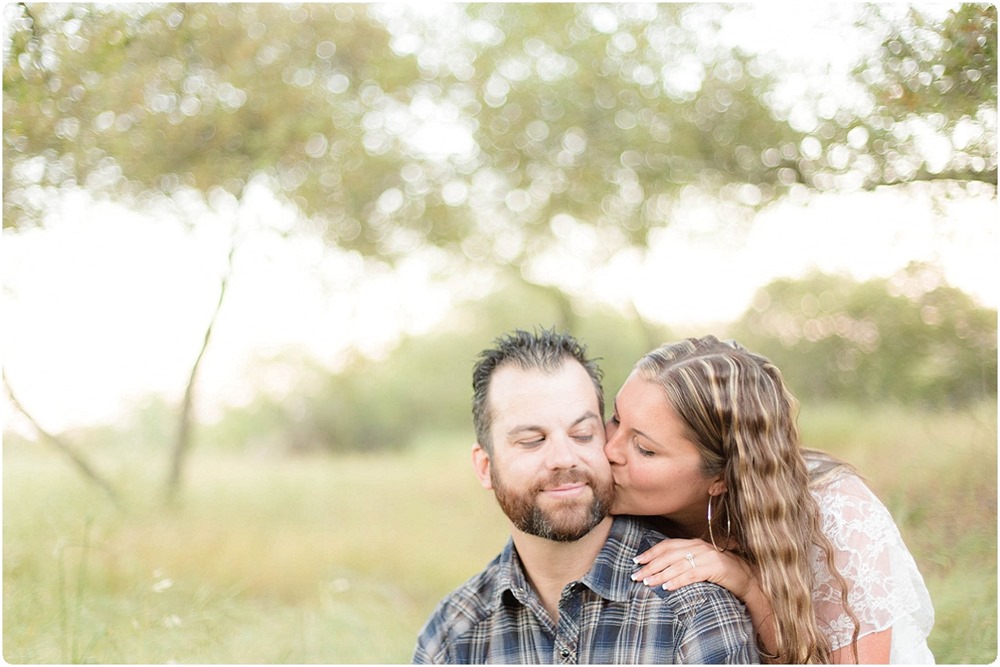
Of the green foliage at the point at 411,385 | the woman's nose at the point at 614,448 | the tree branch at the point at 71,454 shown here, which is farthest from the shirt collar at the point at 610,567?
the green foliage at the point at 411,385

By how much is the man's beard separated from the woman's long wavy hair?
12.2 inches

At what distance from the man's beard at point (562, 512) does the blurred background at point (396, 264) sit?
2.23 m

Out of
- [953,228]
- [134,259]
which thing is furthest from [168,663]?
[953,228]

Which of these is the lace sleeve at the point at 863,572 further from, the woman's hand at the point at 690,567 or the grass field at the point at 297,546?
the grass field at the point at 297,546

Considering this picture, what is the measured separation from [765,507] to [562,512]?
0.53 meters

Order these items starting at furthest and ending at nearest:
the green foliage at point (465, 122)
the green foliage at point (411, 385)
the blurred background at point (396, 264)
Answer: the green foliage at point (411, 385) → the green foliage at point (465, 122) → the blurred background at point (396, 264)

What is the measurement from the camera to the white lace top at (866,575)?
2.21m

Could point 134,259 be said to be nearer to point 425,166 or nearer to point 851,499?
point 425,166

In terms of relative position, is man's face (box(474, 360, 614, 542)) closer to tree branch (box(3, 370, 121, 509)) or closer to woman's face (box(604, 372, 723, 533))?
woman's face (box(604, 372, 723, 533))

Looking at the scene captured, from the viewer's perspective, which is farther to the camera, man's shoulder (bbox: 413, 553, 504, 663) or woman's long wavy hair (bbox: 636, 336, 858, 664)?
man's shoulder (bbox: 413, 553, 504, 663)

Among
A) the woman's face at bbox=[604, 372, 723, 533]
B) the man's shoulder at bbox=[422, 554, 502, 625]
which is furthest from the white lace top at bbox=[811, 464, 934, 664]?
the man's shoulder at bbox=[422, 554, 502, 625]

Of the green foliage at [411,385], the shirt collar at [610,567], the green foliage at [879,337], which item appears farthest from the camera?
the green foliage at [411,385]

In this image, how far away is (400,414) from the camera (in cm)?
591

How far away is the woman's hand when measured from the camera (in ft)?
6.84
